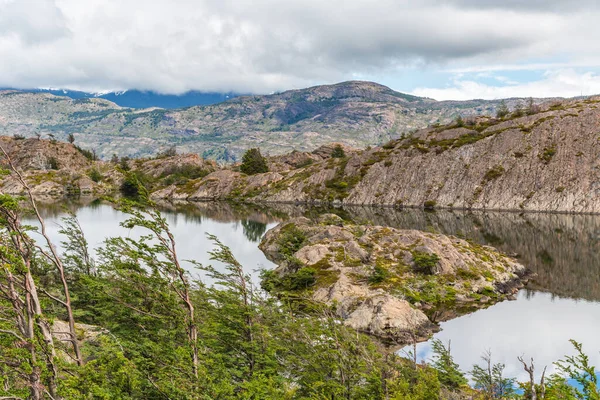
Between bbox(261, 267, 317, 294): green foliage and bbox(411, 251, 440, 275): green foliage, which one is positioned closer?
bbox(261, 267, 317, 294): green foliage

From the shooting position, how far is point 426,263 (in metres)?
52.8

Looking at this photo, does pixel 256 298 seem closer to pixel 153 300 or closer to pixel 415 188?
pixel 153 300

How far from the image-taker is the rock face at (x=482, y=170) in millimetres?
126812

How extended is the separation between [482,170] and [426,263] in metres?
104

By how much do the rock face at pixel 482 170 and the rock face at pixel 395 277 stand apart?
74442mm

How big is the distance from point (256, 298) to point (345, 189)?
A: 5782 inches

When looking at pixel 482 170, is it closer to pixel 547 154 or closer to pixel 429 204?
pixel 547 154

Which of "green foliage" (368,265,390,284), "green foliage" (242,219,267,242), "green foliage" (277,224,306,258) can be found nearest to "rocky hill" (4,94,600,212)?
"green foliage" (242,219,267,242)

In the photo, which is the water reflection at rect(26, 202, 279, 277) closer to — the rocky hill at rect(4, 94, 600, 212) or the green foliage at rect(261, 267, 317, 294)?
the green foliage at rect(261, 267, 317, 294)

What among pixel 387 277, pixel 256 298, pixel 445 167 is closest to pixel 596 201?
pixel 445 167

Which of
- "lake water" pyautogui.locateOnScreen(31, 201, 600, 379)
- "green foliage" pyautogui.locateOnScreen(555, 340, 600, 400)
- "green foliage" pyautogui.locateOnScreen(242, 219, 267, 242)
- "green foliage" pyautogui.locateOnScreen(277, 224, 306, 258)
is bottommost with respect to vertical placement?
"green foliage" pyautogui.locateOnScreen(242, 219, 267, 242)

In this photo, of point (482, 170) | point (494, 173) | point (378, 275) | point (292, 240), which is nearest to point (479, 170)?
point (482, 170)

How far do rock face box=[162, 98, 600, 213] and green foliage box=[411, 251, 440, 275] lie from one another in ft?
301

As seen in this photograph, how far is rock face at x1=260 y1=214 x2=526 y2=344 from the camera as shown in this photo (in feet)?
132
